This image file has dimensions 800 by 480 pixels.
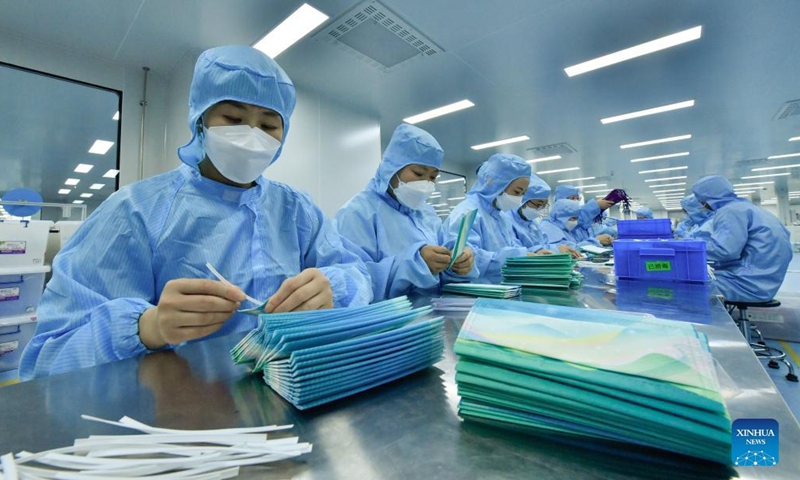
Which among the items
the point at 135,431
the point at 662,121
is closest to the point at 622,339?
the point at 135,431

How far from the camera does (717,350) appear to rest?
26.6 inches

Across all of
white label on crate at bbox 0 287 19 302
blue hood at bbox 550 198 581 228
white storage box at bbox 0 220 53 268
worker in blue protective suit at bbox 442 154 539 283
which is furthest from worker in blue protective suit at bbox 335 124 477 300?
blue hood at bbox 550 198 581 228

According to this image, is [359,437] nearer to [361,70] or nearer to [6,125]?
[361,70]

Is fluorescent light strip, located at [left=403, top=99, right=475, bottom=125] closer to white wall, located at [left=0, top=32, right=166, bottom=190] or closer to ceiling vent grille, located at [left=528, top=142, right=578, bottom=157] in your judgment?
ceiling vent grille, located at [left=528, top=142, right=578, bottom=157]

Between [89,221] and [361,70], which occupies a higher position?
[361,70]

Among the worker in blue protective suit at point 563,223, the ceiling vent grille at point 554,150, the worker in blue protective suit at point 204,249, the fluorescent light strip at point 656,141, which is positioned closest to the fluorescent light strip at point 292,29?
the worker in blue protective suit at point 204,249

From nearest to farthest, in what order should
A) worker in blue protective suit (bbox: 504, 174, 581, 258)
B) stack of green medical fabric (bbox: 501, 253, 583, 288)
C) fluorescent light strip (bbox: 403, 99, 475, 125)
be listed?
stack of green medical fabric (bbox: 501, 253, 583, 288), worker in blue protective suit (bbox: 504, 174, 581, 258), fluorescent light strip (bbox: 403, 99, 475, 125)

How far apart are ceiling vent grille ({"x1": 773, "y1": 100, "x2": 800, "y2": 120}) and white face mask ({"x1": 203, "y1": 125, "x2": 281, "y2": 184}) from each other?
7.23m

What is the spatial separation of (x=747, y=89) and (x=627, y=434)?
6240 millimetres

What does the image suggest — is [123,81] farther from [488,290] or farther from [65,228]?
[488,290]

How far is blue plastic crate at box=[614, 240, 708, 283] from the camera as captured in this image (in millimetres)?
1618

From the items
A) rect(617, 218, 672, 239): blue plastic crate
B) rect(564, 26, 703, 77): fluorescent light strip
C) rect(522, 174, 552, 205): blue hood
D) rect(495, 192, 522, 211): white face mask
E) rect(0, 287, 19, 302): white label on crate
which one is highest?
rect(564, 26, 703, 77): fluorescent light strip

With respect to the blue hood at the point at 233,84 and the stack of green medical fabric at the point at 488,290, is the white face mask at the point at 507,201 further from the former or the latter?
the blue hood at the point at 233,84

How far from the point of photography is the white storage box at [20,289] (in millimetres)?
2580
